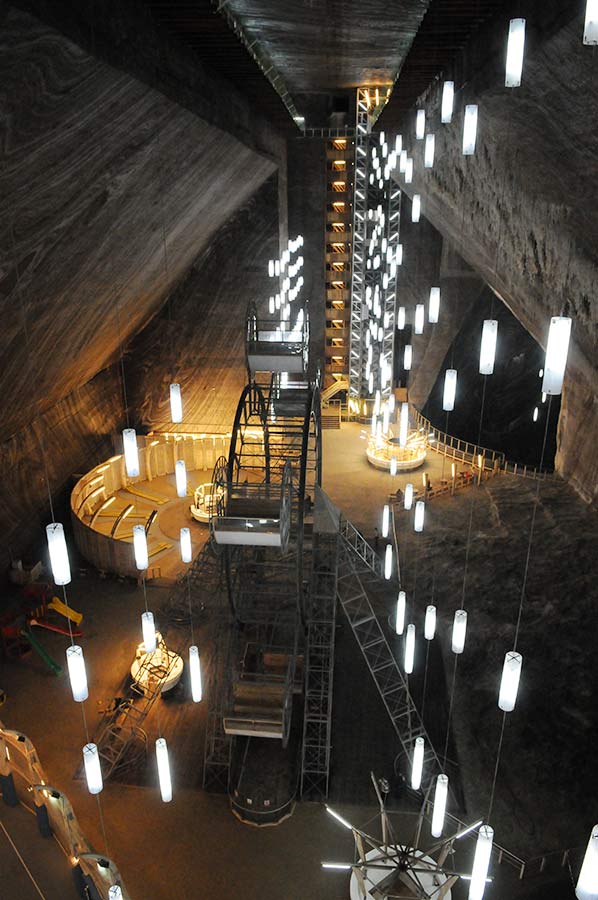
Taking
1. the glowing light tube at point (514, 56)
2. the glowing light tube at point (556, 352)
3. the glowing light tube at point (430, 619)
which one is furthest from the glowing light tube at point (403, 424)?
the glowing light tube at point (556, 352)

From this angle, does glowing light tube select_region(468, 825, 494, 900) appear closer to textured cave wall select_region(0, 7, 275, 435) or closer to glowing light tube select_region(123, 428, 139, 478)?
glowing light tube select_region(123, 428, 139, 478)

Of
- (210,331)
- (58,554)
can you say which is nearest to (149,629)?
(58,554)

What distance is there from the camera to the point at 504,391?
26.0 meters

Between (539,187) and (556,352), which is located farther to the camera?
(539,187)

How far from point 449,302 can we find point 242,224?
828cm

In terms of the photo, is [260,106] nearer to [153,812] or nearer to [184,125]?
[184,125]

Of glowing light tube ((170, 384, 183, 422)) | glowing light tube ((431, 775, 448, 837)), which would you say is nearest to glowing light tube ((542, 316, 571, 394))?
glowing light tube ((431, 775, 448, 837))

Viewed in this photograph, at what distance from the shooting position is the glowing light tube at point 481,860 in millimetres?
6812

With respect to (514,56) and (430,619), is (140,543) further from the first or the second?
(514,56)

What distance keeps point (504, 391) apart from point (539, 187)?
17782 mm

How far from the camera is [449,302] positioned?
2380cm

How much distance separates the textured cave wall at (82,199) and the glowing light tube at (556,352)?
4.94 meters

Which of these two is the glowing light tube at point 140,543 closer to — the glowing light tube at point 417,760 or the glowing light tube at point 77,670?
the glowing light tube at point 77,670

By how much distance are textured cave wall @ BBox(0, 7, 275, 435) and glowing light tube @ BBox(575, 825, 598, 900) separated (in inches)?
310
